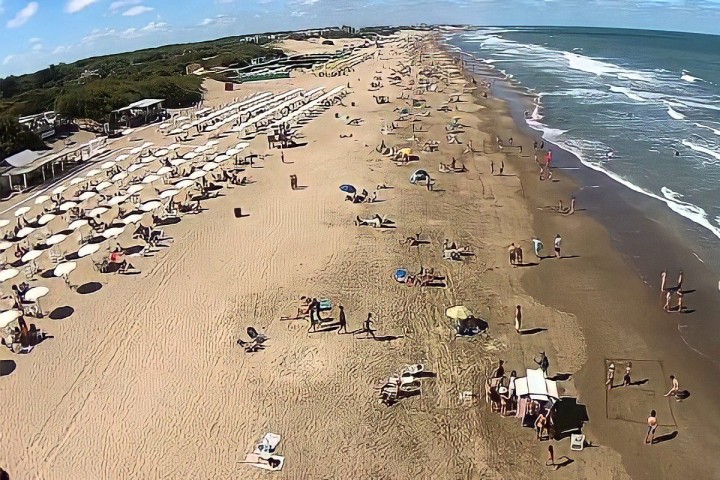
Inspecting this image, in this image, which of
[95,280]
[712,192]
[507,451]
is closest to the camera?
[507,451]

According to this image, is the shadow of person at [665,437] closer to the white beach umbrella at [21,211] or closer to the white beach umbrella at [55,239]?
the white beach umbrella at [55,239]

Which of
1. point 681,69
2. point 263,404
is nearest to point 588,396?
point 263,404

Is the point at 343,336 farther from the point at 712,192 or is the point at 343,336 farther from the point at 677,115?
the point at 677,115

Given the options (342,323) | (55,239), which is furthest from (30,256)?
(342,323)

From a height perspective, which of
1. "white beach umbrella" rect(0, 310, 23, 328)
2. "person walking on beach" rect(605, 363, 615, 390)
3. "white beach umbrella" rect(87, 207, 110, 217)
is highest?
"white beach umbrella" rect(87, 207, 110, 217)

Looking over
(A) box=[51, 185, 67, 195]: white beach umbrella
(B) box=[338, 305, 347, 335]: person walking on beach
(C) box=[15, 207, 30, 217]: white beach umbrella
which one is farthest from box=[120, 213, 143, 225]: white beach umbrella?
(B) box=[338, 305, 347, 335]: person walking on beach

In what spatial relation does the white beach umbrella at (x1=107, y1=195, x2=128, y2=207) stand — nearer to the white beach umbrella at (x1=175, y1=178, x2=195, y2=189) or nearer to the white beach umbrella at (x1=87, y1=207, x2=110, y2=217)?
the white beach umbrella at (x1=87, y1=207, x2=110, y2=217)

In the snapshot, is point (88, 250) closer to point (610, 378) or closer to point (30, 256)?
point (30, 256)
